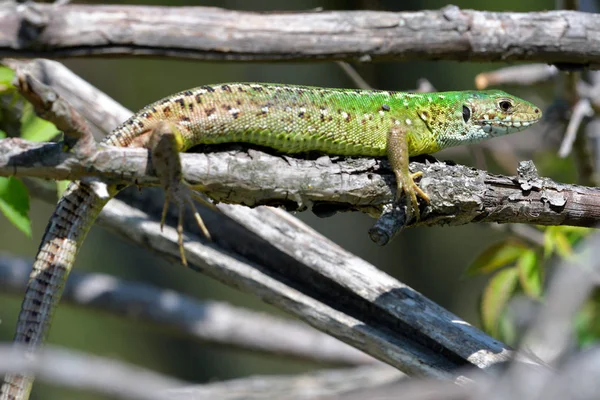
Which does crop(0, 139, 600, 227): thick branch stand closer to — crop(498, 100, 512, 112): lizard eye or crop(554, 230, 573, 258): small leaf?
crop(554, 230, 573, 258): small leaf

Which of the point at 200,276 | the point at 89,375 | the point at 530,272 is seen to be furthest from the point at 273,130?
the point at 200,276

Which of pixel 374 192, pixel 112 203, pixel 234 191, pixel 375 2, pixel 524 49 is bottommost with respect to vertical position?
pixel 234 191

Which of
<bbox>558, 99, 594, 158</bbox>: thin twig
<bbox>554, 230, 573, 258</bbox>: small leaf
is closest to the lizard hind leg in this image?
<bbox>554, 230, 573, 258</bbox>: small leaf

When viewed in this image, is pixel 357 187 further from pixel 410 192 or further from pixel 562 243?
pixel 562 243

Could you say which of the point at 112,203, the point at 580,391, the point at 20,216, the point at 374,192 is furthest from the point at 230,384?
the point at 580,391

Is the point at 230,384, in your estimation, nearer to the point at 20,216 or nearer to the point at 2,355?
the point at 20,216

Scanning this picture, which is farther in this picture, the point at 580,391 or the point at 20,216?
the point at 20,216

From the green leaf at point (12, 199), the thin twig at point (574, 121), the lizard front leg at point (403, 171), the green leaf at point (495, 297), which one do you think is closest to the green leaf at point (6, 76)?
the green leaf at point (12, 199)
